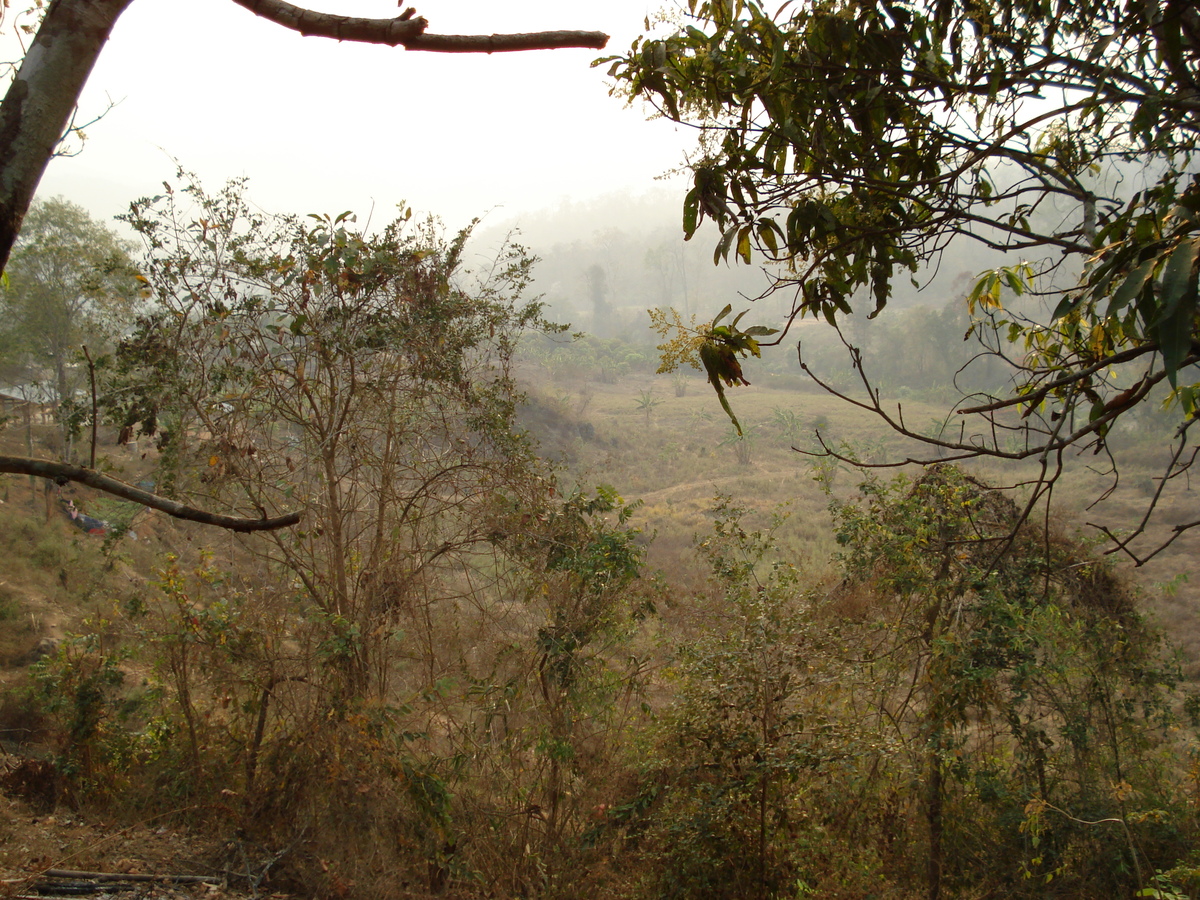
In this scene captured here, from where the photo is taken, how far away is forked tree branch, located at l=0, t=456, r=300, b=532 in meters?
1.25

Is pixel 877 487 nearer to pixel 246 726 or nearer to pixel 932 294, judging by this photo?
pixel 246 726

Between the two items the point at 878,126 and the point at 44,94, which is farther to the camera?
the point at 878,126

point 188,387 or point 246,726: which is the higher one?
point 188,387

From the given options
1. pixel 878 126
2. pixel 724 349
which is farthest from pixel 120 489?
pixel 878 126

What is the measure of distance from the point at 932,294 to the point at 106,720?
71595 mm

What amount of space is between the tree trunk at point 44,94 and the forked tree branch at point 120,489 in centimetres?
41

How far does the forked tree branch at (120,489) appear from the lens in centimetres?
125

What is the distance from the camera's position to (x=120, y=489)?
1.32 metres

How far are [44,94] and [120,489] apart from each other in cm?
67

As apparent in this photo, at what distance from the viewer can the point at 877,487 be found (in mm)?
6559

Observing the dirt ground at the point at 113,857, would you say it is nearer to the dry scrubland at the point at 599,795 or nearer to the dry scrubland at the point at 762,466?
the dry scrubland at the point at 599,795

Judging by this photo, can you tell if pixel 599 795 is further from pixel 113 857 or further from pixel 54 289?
pixel 54 289

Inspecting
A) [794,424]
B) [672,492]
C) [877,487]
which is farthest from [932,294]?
[877,487]

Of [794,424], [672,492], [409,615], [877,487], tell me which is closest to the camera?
[409,615]
